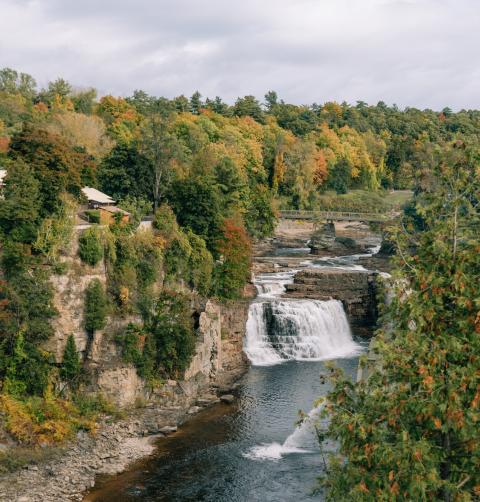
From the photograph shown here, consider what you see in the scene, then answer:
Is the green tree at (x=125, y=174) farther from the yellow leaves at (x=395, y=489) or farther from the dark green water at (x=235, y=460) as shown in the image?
the yellow leaves at (x=395, y=489)

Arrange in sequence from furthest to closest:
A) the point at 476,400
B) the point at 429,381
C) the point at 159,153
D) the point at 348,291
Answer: the point at 159,153
the point at 348,291
the point at 429,381
the point at 476,400

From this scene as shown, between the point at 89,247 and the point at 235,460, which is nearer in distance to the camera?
the point at 235,460

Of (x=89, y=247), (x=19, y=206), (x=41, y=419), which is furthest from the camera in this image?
(x=89, y=247)

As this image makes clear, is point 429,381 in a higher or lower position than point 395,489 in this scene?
higher

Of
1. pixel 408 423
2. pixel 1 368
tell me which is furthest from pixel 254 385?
pixel 408 423

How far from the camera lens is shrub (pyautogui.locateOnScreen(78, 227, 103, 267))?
39.4 metres

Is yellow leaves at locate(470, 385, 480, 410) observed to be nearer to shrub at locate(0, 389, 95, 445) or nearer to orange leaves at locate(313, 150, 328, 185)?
shrub at locate(0, 389, 95, 445)

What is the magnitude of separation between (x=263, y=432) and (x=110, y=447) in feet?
26.9

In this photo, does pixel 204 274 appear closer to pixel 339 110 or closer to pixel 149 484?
pixel 149 484

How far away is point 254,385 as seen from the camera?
4366cm

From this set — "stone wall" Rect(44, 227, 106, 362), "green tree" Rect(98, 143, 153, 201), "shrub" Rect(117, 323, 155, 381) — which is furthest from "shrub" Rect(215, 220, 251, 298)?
"stone wall" Rect(44, 227, 106, 362)

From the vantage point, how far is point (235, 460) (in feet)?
109

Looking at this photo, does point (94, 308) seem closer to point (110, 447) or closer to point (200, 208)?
point (110, 447)

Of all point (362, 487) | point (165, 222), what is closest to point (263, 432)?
point (165, 222)
